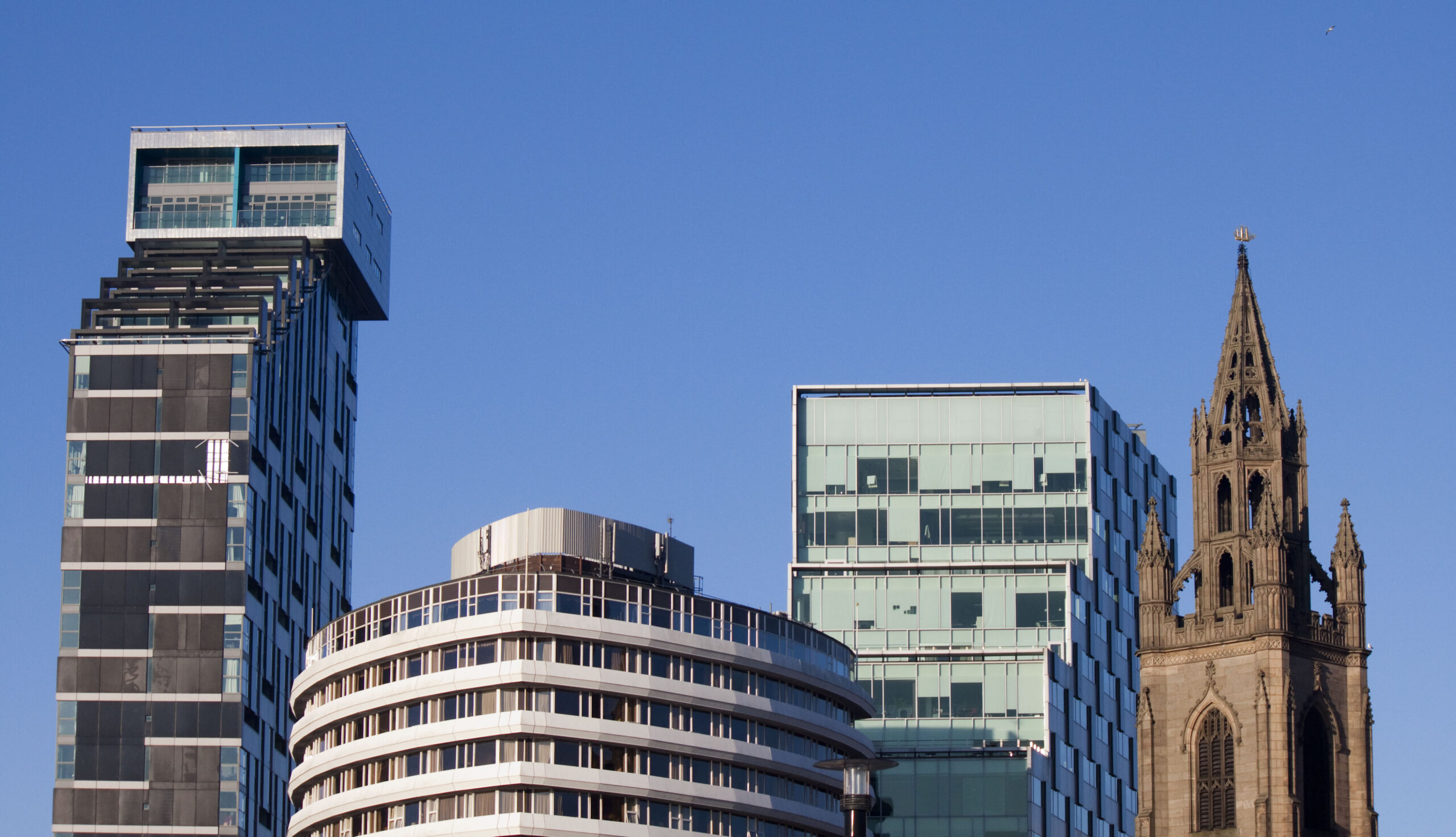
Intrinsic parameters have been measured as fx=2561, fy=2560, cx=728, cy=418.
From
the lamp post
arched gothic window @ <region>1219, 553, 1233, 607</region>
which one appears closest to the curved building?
arched gothic window @ <region>1219, 553, 1233, 607</region>

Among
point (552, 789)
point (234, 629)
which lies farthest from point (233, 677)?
point (552, 789)

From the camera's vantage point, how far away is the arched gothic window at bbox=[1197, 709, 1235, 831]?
5901 inches

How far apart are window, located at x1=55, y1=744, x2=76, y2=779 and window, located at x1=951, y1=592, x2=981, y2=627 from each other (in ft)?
221

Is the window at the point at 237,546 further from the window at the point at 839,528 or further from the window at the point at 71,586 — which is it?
the window at the point at 839,528

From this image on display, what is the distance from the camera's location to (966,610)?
17862 centimetres

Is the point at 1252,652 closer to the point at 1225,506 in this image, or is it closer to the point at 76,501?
the point at 1225,506

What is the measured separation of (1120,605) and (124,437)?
77478 mm

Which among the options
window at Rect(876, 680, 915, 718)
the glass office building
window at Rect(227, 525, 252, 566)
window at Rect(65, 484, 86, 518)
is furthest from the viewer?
window at Rect(227, 525, 252, 566)

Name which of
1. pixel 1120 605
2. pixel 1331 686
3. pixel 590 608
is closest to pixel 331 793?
pixel 590 608

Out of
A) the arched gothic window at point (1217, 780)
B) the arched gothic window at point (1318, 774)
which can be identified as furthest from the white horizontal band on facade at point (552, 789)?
the arched gothic window at point (1318, 774)

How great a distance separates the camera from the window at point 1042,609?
178625mm

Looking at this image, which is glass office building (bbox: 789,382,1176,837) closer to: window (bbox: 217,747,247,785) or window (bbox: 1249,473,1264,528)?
window (bbox: 1249,473,1264,528)

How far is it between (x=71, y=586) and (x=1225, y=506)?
89596 mm

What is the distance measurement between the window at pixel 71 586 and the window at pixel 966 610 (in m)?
67.7
